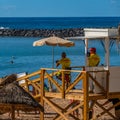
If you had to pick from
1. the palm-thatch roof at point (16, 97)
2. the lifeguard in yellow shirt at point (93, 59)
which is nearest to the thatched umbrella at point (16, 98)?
the palm-thatch roof at point (16, 97)

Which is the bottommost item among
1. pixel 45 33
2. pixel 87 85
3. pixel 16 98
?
pixel 16 98

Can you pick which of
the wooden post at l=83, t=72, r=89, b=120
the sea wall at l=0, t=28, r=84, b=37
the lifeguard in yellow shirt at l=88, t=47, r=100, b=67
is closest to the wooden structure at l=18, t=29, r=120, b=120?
the wooden post at l=83, t=72, r=89, b=120

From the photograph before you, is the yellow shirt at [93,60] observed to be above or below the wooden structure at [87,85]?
above

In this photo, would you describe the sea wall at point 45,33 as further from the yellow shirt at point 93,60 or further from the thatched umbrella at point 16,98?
the thatched umbrella at point 16,98

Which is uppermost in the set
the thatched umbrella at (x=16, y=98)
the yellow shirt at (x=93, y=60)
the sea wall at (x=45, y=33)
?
the sea wall at (x=45, y=33)

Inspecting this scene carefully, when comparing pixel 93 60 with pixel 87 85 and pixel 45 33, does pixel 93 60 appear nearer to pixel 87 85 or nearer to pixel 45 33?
pixel 87 85

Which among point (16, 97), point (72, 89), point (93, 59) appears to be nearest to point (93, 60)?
point (93, 59)

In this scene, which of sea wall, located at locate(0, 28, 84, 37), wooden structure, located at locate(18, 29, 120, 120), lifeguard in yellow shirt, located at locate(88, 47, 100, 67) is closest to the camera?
wooden structure, located at locate(18, 29, 120, 120)

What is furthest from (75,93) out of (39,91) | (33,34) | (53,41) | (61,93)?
(33,34)

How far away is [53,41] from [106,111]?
2874 mm

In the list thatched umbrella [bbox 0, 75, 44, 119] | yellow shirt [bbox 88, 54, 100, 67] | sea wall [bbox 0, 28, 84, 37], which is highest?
sea wall [bbox 0, 28, 84, 37]

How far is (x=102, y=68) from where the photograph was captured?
16.2 m

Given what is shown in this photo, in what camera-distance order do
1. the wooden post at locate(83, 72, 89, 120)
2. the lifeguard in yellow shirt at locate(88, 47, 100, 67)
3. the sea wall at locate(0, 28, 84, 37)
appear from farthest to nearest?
the sea wall at locate(0, 28, 84, 37), the lifeguard in yellow shirt at locate(88, 47, 100, 67), the wooden post at locate(83, 72, 89, 120)

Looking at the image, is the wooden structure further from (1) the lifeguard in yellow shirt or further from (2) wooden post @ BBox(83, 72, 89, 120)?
(1) the lifeguard in yellow shirt
